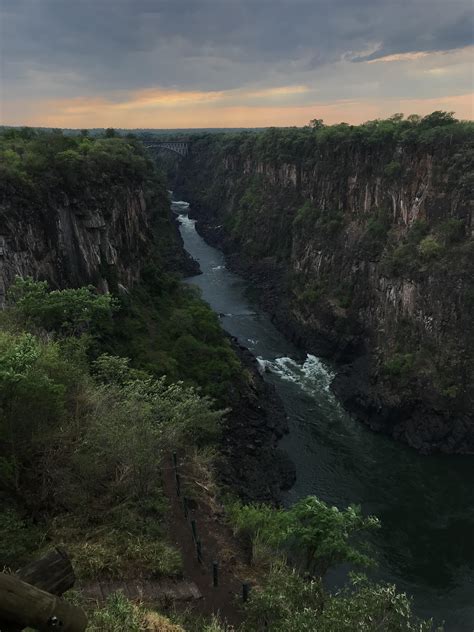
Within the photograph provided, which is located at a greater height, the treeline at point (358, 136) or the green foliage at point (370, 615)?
the treeline at point (358, 136)

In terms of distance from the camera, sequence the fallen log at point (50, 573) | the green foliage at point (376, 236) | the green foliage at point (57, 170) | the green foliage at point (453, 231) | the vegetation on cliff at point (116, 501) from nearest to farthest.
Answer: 1. the fallen log at point (50, 573)
2. the vegetation on cliff at point (116, 501)
3. the green foliage at point (57, 170)
4. the green foliage at point (453, 231)
5. the green foliage at point (376, 236)

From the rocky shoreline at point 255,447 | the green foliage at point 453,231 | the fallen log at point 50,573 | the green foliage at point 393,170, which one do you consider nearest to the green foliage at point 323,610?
the fallen log at point 50,573

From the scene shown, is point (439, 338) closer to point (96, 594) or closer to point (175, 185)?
point (96, 594)

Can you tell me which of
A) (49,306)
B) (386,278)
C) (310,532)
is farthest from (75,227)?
(310,532)

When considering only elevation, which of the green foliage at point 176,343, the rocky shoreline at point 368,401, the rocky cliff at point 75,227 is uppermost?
the rocky cliff at point 75,227

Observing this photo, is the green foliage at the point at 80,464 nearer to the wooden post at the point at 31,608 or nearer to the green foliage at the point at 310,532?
the green foliage at the point at 310,532
